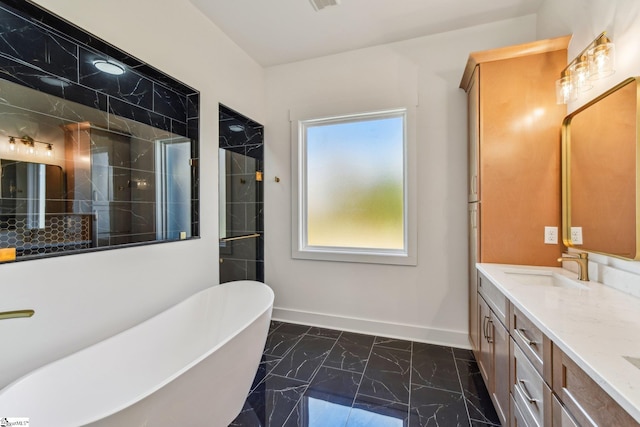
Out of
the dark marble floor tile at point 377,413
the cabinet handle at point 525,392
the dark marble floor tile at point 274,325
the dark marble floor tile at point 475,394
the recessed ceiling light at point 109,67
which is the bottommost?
the dark marble floor tile at point 377,413

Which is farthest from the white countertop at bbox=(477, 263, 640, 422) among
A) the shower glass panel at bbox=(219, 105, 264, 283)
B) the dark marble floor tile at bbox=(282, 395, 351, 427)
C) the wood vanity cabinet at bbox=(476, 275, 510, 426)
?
the shower glass panel at bbox=(219, 105, 264, 283)

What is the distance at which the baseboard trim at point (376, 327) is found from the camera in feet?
8.22

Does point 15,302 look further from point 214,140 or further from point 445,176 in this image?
point 445,176

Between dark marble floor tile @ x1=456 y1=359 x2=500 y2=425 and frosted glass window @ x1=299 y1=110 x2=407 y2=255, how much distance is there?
1.10 meters

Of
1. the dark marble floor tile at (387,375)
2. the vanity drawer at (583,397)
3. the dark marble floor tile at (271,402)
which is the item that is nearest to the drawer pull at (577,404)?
the vanity drawer at (583,397)

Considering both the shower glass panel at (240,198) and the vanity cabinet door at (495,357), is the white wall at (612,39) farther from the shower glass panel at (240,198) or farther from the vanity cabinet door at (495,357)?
the shower glass panel at (240,198)

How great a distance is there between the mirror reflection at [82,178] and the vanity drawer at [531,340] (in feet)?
7.61

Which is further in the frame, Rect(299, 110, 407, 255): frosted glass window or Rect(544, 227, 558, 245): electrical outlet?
Rect(299, 110, 407, 255): frosted glass window

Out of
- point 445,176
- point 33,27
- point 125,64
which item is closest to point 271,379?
point 445,176

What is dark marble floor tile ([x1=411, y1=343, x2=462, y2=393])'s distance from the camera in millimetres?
1971

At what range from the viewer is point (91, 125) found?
5.68 feet

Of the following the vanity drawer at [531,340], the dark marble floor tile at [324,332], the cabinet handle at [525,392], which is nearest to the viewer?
the vanity drawer at [531,340]

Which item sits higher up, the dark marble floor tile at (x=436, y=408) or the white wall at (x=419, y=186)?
the white wall at (x=419, y=186)

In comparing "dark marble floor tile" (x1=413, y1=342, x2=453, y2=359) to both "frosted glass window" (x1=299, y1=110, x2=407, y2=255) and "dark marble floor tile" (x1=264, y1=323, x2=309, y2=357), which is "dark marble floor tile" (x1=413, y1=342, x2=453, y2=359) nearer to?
"frosted glass window" (x1=299, y1=110, x2=407, y2=255)
